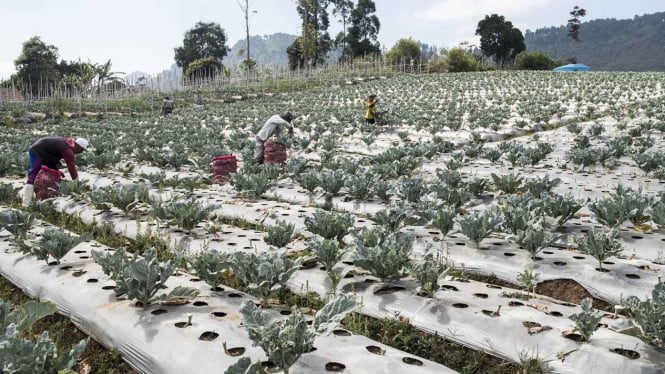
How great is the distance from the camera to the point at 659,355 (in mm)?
3010

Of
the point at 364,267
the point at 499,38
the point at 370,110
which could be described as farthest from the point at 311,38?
the point at 364,267

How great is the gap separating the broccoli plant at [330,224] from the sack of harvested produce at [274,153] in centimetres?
565

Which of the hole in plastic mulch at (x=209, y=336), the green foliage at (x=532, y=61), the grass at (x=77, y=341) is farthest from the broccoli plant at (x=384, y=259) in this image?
the green foliage at (x=532, y=61)

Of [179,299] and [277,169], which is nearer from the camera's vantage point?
[179,299]

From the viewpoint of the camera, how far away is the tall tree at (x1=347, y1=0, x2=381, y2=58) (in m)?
70.6

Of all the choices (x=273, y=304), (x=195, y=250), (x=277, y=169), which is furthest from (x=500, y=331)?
(x=277, y=169)

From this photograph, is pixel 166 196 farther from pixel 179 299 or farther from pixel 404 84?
pixel 404 84

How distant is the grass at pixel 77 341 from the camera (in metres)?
3.51

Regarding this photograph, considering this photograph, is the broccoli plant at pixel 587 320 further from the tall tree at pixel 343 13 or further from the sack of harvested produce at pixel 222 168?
the tall tree at pixel 343 13

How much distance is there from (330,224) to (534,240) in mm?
2132

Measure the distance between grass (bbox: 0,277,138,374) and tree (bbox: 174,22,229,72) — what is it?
75.3 meters

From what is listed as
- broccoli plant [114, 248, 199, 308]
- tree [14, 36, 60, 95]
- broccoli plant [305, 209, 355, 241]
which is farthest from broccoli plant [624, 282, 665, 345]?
tree [14, 36, 60, 95]

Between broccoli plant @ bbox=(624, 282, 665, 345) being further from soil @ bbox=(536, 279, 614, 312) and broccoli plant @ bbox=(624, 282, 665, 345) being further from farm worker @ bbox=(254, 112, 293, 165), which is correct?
farm worker @ bbox=(254, 112, 293, 165)

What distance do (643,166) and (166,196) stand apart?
29.0 feet
